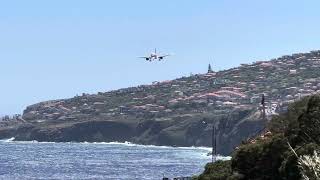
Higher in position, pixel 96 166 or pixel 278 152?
pixel 278 152

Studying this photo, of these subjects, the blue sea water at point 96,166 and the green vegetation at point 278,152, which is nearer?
the green vegetation at point 278,152

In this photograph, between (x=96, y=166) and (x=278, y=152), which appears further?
(x=96, y=166)

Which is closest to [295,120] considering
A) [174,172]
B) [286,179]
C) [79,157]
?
[286,179]

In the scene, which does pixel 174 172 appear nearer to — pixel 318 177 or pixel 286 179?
pixel 286 179

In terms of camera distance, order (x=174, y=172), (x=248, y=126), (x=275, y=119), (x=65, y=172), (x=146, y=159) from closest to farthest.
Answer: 1. (x=275, y=119)
2. (x=174, y=172)
3. (x=65, y=172)
4. (x=146, y=159)
5. (x=248, y=126)

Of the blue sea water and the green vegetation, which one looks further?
the blue sea water

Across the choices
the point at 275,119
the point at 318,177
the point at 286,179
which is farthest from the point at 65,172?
the point at 318,177

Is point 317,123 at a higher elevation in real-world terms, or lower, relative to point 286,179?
higher

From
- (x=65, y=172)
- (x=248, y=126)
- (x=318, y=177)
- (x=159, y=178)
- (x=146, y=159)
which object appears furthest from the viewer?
(x=248, y=126)

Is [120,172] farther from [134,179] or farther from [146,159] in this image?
[146,159]

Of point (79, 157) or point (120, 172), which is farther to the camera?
point (79, 157)
